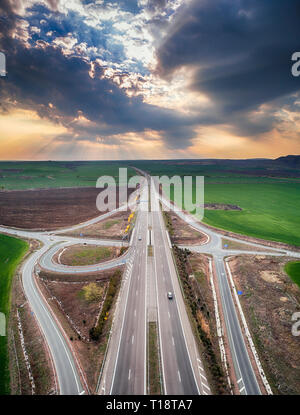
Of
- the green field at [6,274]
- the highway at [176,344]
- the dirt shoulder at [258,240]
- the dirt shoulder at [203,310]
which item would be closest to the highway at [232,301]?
the dirt shoulder at [258,240]

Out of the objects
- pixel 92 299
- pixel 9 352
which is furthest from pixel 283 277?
pixel 9 352

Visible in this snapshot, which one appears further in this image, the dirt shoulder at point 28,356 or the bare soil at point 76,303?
the bare soil at point 76,303

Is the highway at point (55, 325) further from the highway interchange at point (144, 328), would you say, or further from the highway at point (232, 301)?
the highway at point (232, 301)

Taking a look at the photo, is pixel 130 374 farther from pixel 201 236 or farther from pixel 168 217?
pixel 168 217

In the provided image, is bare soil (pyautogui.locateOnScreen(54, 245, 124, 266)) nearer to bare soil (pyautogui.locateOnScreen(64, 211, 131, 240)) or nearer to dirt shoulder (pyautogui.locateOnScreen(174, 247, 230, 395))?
bare soil (pyautogui.locateOnScreen(64, 211, 131, 240))
